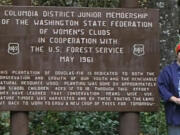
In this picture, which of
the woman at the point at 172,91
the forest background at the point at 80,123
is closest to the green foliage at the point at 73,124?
the forest background at the point at 80,123

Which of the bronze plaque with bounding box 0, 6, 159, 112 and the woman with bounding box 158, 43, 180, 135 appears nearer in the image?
the woman with bounding box 158, 43, 180, 135

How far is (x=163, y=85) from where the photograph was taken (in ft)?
23.3

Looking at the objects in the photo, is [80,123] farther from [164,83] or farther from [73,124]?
[164,83]

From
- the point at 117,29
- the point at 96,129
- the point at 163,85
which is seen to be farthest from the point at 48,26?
the point at 96,129

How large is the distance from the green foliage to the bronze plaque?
191 cm

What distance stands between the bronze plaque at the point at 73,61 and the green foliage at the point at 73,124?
6.25 ft

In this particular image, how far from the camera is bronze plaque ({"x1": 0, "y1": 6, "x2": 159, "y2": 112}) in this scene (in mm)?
7191

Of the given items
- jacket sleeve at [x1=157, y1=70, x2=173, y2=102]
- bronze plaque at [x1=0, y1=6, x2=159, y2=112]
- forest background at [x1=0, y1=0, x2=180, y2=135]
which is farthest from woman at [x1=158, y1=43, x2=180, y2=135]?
forest background at [x1=0, y1=0, x2=180, y2=135]

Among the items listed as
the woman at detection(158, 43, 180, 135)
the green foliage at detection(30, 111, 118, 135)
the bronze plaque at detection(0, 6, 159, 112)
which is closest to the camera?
the woman at detection(158, 43, 180, 135)

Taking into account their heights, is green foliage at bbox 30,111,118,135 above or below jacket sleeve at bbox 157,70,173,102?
below

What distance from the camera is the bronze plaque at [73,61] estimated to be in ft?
23.6

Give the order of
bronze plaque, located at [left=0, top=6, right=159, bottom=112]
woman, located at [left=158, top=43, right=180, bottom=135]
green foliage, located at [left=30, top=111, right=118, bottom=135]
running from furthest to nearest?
green foliage, located at [left=30, top=111, right=118, bottom=135] < bronze plaque, located at [left=0, top=6, right=159, bottom=112] < woman, located at [left=158, top=43, right=180, bottom=135]

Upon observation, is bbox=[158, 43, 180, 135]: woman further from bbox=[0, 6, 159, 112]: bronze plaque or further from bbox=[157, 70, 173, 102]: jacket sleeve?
bbox=[0, 6, 159, 112]: bronze plaque

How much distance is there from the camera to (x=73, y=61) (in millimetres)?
7238
